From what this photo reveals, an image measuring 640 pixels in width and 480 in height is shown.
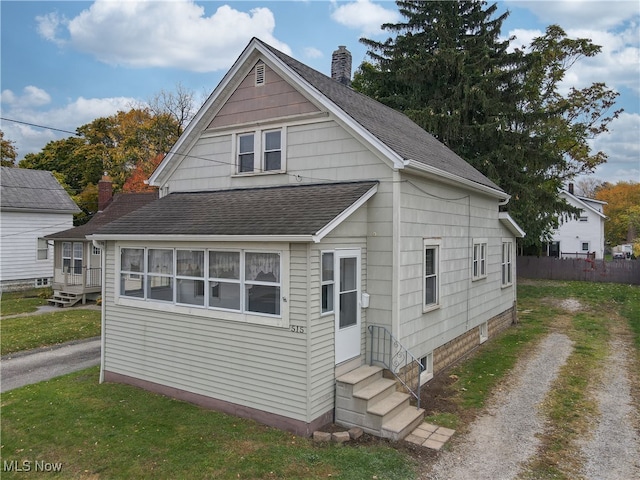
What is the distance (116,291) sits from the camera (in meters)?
9.52

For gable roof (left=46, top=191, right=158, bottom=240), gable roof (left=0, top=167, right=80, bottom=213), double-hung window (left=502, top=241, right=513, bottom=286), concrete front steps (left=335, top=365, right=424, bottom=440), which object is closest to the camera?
concrete front steps (left=335, top=365, right=424, bottom=440)

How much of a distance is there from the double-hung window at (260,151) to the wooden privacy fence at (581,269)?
1014 inches

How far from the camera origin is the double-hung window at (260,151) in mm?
9938

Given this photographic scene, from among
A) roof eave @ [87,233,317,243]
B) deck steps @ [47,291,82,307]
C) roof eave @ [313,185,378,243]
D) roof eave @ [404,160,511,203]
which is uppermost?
roof eave @ [404,160,511,203]

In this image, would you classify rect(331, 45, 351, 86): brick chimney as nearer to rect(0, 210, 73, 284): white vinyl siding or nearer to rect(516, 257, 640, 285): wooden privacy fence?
rect(0, 210, 73, 284): white vinyl siding

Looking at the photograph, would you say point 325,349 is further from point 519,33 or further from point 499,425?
point 519,33

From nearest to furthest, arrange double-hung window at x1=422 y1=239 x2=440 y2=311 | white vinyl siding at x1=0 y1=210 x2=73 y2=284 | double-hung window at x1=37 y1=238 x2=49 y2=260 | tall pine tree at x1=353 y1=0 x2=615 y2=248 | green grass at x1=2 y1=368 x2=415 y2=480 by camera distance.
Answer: green grass at x1=2 y1=368 x2=415 y2=480, double-hung window at x1=422 y1=239 x2=440 y2=311, tall pine tree at x1=353 y1=0 x2=615 y2=248, white vinyl siding at x1=0 y1=210 x2=73 y2=284, double-hung window at x1=37 y1=238 x2=49 y2=260

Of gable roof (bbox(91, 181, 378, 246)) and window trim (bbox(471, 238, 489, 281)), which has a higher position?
gable roof (bbox(91, 181, 378, 246))

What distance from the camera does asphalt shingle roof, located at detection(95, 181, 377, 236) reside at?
24.1ft

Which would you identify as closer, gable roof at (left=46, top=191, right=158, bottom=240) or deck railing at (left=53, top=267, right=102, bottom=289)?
deck railing at (left=53, top=267, right=102, bottom=289)

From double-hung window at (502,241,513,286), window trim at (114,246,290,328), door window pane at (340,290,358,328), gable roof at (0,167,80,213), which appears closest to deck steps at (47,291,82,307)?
gable roof at (0,167,80,213)

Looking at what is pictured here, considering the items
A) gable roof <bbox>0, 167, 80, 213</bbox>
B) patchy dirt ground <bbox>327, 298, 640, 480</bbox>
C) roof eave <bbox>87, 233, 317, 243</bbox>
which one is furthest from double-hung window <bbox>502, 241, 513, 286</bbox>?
gable roof <bbox>0, 167, 80, 213</bbox>

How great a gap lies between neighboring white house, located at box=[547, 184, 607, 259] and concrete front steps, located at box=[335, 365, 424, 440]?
3616 cm

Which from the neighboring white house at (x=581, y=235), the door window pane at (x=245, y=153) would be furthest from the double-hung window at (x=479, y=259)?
the neighboring white house at (x=581, y=235)
